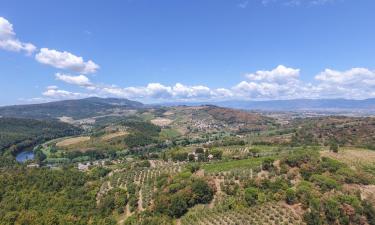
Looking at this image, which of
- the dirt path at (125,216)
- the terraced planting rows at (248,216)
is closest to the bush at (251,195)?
the terraced planting rows at (248,216)

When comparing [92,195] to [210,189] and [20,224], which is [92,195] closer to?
[20,224]

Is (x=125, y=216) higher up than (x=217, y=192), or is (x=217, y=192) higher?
(x=217, y=192)

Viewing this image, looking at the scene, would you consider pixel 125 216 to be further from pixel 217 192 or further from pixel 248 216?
pixel 248 216

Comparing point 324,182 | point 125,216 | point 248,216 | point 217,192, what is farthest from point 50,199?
point 324,182

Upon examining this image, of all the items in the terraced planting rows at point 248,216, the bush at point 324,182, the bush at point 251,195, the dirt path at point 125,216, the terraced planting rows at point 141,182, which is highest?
the bush at point 324,182

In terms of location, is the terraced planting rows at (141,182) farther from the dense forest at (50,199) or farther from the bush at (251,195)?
the bush at (251,195)

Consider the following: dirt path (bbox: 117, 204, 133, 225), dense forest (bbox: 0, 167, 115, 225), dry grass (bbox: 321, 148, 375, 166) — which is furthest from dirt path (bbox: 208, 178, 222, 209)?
dry grass (bbox: 321, 148, 375, 166)

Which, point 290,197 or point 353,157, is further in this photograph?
point 353,157

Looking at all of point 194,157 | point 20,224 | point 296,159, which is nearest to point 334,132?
point 194,157
